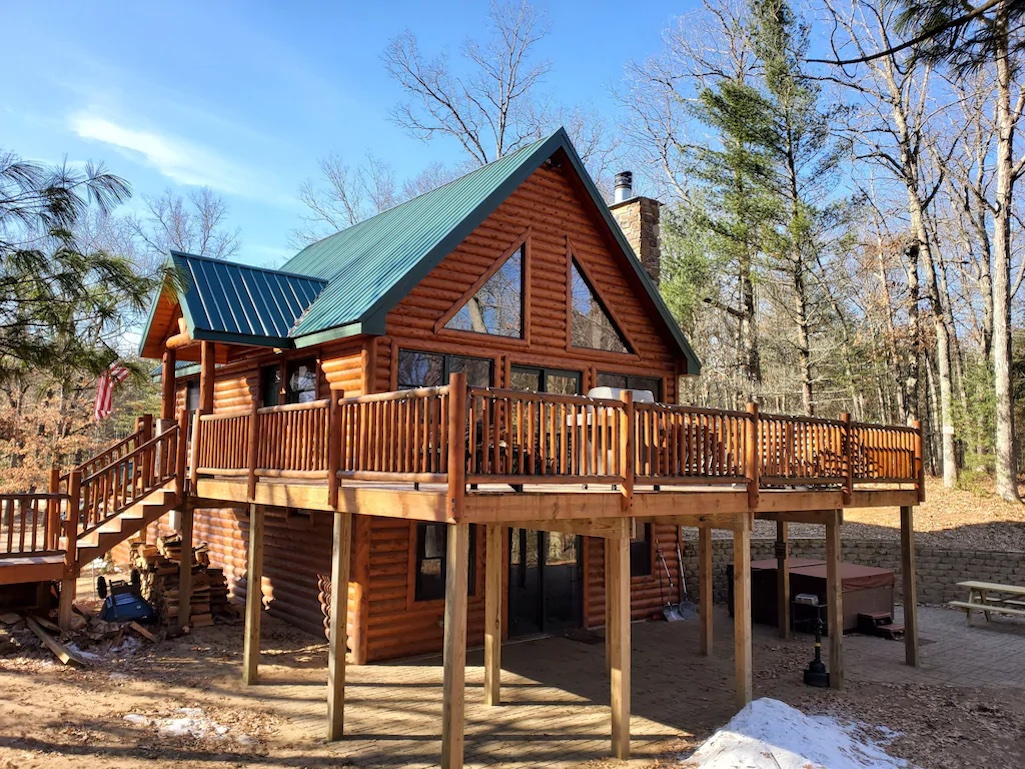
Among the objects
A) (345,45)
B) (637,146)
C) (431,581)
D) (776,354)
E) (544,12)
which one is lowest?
(431,581)

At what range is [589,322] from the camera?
43.1 ft

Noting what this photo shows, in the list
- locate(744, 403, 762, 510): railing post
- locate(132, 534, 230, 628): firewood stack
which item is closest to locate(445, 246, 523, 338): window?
locate(744, 403, 762, 510): railing post

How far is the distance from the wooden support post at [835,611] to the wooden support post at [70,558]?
1005 cm

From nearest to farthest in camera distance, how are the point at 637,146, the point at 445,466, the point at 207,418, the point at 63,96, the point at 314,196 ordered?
the point at 445,466
the point at 207,418
the point at 63,96
the point at 637,146
the point at 314,196

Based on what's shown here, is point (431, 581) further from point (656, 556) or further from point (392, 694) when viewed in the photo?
point (656, 556)

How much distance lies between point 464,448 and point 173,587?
7.49m

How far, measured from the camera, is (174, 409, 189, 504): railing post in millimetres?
11094

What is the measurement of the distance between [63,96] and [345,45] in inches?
248

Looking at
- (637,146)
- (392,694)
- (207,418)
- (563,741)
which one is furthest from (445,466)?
(637,146)

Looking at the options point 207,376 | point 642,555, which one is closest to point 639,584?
point 642,555

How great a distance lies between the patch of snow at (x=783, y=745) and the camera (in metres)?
6.77

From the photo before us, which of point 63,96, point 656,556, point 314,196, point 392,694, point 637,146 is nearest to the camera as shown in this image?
point 392,694

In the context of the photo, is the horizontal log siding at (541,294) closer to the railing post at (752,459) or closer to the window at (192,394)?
the railing post at (752,459)

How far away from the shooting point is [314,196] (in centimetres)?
3475
